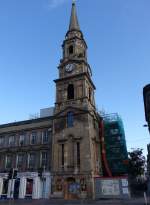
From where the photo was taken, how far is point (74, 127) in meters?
38.1

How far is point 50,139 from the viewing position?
1577 inches

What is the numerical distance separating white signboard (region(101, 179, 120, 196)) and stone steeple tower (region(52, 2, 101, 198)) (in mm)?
1745

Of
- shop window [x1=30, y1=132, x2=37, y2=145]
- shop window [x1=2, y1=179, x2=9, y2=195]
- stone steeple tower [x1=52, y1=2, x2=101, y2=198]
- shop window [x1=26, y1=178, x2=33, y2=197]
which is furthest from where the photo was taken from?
shop window [x1=30, y1=132, x2=37, y2=145]

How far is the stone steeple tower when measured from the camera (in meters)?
34.5

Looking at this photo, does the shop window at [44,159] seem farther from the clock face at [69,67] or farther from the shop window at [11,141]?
the clock face at [69,67]

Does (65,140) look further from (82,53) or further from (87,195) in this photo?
(82,53)

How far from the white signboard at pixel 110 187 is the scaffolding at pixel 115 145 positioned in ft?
33.2

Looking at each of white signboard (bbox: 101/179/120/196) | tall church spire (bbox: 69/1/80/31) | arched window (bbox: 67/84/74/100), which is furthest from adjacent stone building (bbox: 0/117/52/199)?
tall church spire (bbox: 69/1/80/31)

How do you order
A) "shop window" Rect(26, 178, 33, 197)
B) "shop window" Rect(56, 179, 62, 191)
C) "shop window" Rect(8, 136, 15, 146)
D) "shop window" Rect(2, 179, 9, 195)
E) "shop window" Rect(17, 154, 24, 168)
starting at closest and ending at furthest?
"shop window" Rect(56, 179, 62, 191), "shop window" Rect(26, 178, 33, 197), "shop window" Rect(2, 179, 9, 195), "shop window" Rect(17, 154, 24, 168), "shop window" Rect(8, 136, 15, 146)

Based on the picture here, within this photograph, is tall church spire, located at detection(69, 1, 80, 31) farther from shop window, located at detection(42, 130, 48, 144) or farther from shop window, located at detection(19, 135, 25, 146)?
shop window, located at detection(19, 135, 25, 146)

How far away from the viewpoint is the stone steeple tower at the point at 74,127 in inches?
1358

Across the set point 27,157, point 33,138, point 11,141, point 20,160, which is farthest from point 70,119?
point 11,141

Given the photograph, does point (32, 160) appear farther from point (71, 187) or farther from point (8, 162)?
point (71, 187)

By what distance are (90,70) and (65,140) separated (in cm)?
1714
